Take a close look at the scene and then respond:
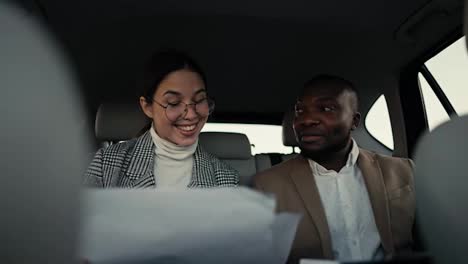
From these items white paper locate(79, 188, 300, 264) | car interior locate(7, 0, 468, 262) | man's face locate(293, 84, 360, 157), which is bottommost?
white paper locate(79, 188, 300, 264)

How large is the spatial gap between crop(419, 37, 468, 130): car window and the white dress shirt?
29 centimetres

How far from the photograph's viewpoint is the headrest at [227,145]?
292 centimetres

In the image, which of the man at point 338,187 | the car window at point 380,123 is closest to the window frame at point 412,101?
the car window at point 380,123

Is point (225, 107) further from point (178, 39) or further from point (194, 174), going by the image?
point (194, 174)

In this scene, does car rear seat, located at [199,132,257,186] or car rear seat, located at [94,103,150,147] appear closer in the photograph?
car rear seat, located at [94,103,150,147]

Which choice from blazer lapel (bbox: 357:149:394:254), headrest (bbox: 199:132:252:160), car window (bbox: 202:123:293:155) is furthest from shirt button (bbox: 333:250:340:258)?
car window (bbox: 202:123:293:155)

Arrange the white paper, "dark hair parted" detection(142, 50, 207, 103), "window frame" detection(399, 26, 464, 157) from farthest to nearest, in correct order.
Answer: "window frame" detection(399, 26, 464, 157) → "dark hair parted" detection(142, 50, 207, 103) → the white paper

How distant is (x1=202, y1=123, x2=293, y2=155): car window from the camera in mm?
3285

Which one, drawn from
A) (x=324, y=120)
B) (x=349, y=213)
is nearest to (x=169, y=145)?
(x=324, y=120)

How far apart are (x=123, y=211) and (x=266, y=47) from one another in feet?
6.96

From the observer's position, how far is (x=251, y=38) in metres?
2.72

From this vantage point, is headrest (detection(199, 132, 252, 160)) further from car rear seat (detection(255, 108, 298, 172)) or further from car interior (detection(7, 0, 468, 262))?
car rear seat (detection(255, 108, 298, 172))

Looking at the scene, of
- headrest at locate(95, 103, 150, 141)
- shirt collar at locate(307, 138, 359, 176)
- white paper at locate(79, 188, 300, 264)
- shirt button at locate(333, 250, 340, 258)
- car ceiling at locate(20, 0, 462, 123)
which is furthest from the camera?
headrest at locate(95, 103, 150, 141)

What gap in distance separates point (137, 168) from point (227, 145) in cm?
116
